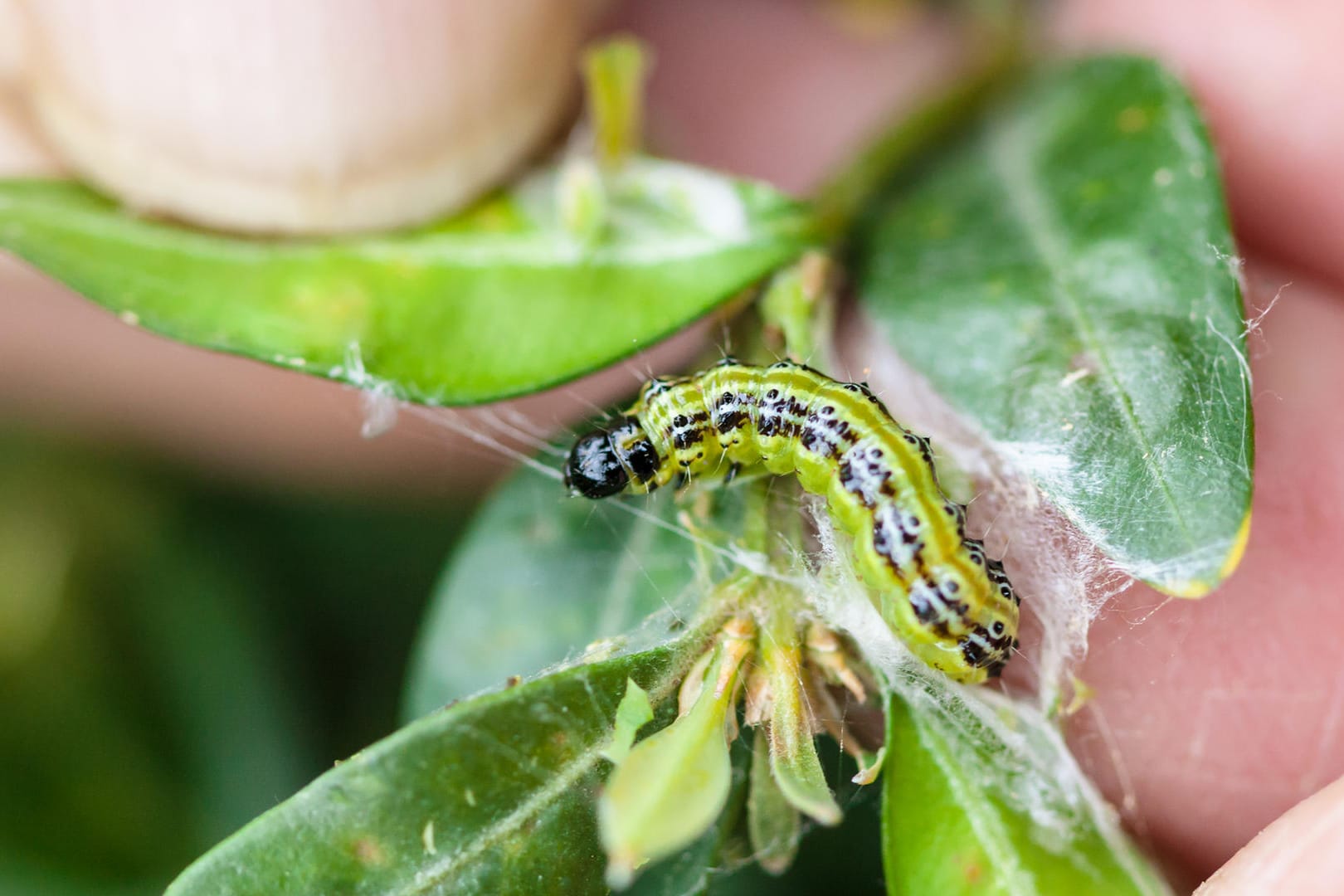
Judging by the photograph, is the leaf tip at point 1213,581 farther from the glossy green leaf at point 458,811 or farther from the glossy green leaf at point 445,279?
the glossy green leaf at point 445,279

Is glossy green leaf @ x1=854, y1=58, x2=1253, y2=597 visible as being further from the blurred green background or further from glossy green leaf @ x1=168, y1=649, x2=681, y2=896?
the blurred green background

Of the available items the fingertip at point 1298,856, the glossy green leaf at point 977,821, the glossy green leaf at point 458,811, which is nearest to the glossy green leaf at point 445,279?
the glossy green leaf at point 458,811

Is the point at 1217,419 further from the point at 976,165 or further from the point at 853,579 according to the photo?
the point at 976,165

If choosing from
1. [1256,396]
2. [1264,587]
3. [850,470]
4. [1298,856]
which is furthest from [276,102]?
[1298,856]

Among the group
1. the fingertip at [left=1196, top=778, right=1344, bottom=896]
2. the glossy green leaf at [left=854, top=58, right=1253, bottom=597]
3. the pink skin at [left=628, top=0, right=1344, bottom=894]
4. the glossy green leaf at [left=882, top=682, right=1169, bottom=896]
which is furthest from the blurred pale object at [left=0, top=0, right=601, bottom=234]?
the fingertip at [left=1196, top=778, right=1344, bottom=896]

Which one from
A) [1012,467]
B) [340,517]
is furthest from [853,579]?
[340,517]

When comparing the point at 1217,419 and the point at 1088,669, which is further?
the point at 1088,669
